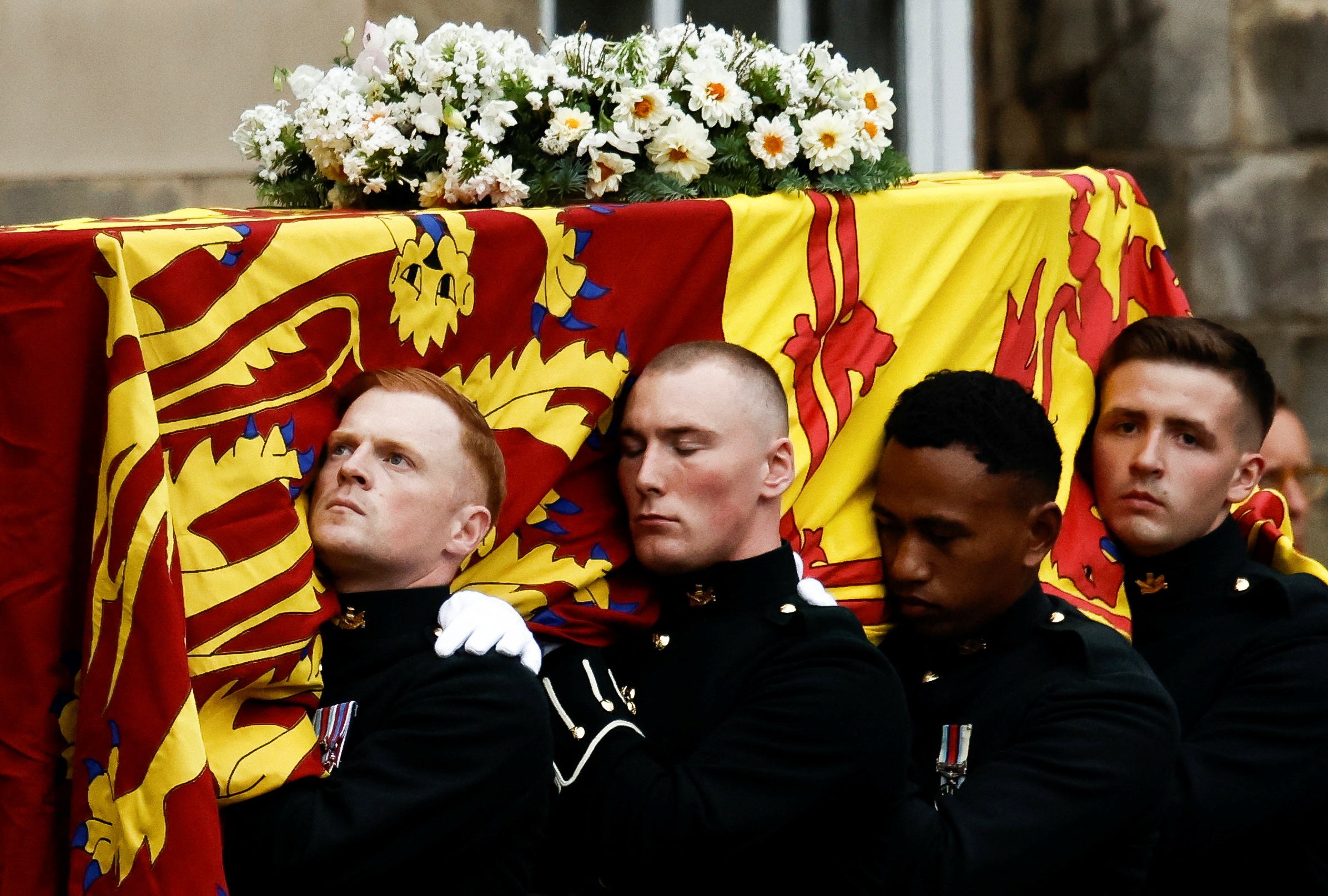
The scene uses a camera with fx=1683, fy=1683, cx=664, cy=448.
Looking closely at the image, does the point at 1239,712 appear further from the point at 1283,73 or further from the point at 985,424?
the point at 1283,73

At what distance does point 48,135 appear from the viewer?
4.07 meters

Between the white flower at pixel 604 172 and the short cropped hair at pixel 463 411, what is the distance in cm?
47

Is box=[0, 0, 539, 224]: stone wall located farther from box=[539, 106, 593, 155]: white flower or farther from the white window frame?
the white window frame

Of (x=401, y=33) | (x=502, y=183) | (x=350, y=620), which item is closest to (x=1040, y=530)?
(x=502, y=183)

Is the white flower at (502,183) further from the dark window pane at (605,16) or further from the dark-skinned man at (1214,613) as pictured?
the dark window pane at (605,16)

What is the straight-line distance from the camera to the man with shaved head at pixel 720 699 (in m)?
2.59

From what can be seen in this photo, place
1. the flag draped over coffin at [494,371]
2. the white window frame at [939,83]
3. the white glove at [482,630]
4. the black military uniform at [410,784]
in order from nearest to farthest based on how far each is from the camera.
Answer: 1. the flag draped over coffin at [494,371]
2. the black military uniform at [410,784]
3. the white glove at [482,630]
4. the white window frame at [939,83]

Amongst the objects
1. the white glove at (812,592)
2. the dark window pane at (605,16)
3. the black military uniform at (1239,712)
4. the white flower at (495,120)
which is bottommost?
the black military uniform at (1239,712)

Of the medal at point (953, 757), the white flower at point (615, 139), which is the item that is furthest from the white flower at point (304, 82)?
the medal at point (953, 757)

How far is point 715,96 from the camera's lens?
116 inches

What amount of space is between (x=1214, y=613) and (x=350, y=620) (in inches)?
66.6

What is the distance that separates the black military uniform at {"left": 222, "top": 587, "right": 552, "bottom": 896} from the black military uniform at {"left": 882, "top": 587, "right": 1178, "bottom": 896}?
2.20 ft

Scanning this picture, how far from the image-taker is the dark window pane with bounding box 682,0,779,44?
15.8 ft

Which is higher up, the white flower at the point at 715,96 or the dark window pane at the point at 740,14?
the dark window pane at the point at 740,14
